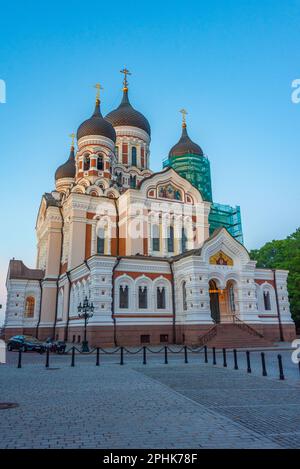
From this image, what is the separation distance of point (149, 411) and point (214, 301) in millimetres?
22486

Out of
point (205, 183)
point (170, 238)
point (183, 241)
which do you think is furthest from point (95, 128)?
point (205, 183)

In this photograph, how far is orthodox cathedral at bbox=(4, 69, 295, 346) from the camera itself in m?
25.1

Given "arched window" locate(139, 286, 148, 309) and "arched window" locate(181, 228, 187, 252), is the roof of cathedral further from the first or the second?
"arched window" locate(181, 228, 187, 252)

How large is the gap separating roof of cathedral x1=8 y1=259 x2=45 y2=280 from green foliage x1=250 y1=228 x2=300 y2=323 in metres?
26.3

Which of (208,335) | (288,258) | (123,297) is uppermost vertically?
(288,258)

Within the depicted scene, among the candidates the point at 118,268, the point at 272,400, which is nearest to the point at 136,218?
the point at 118,268

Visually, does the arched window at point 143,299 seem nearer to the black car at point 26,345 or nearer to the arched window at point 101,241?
the black car at point 26,345

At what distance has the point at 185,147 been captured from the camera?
5016cm

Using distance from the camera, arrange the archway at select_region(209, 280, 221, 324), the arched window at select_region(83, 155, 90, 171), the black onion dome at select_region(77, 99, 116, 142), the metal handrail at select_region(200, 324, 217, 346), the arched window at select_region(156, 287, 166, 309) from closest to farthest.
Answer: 1. the metal handrail at select_region(200, 324, 217, 346)
2. the arched window at select_region(156, 287, 166, 309)
3. the archway at select_region(209, 280, 221, 324)
4. the arched window at select_region(83, 155, 90, 171)
5. the black onion dome at select_region(77, 99, 116, 142)

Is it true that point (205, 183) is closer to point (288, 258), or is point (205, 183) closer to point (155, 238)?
point (288, 258)

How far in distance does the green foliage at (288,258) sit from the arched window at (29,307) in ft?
87.4

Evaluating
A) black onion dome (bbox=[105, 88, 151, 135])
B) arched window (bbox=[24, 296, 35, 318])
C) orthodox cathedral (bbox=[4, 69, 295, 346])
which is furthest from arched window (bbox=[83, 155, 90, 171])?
arched window (bbox=[24, 296, 35, 318])
